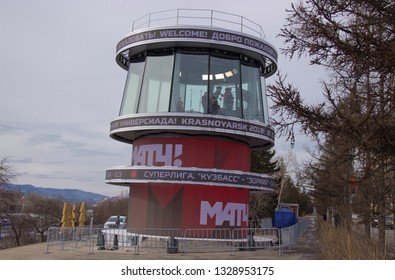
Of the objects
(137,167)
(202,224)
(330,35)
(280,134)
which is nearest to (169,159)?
(137,167)

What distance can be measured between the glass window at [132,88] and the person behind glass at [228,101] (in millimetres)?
4414

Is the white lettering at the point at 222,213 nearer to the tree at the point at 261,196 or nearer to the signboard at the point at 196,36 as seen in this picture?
the signboard at the point at 196,36

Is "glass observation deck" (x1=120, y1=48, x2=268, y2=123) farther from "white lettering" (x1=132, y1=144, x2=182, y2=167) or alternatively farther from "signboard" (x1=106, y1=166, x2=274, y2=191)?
"signboard" (x1=106, y1=166, x2=274, y2=191)

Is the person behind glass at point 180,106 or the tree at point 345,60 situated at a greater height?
the person behind glass at point 180,106

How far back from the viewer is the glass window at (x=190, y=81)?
826 inches

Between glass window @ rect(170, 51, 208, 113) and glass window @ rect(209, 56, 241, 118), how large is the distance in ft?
1.27

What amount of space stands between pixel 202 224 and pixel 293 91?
12068 mm

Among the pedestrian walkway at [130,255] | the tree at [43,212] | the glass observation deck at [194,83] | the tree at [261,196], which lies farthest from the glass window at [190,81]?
the tree at [43,212]

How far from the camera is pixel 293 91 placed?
29.6 feet

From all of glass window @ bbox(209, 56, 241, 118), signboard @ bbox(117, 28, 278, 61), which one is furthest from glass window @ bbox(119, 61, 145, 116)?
glass window @ bbox(209, 56, 241, 118)

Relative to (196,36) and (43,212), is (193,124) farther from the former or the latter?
(43,212)

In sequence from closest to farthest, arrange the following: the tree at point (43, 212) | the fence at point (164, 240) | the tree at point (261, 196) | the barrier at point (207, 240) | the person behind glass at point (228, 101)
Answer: the fence at point (164, 240)
the barrier at point (207, 240)
the person behind glass at point (228, 101)
the tree at point (261, 196)
the tree at point (43, 212)

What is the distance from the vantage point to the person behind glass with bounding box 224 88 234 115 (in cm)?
2134

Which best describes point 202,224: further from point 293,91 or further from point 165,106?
point 293,91
